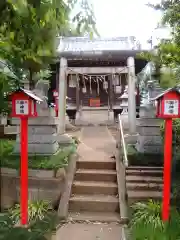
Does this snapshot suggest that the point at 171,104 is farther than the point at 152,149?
No

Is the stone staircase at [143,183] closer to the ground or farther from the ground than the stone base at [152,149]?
closer to the ground

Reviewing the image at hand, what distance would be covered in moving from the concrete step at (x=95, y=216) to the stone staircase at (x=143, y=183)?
489 millimetres

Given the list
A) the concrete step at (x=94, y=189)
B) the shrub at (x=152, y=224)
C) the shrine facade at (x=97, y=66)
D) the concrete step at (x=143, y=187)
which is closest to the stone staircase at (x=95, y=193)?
the concrete step at (x=94, y=189)

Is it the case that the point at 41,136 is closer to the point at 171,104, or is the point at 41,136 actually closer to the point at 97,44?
the point at 171,104

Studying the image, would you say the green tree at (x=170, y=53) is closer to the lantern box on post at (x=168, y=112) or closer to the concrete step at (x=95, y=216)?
the lantern box on post at (x=168, y=112)

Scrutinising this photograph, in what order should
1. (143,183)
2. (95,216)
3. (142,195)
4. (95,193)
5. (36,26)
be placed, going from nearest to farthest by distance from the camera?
1. (36,26)
2. (142,195)
3. (95,216)
4. (143,183)
5. (95,193)

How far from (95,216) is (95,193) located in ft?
2.59

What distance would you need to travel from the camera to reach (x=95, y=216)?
18.4 feet

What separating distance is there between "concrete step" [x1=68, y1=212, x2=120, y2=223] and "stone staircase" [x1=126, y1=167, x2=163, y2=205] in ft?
1.61

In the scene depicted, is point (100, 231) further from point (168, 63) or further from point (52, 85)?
point (52, 85)

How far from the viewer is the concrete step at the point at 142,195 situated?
214 inches

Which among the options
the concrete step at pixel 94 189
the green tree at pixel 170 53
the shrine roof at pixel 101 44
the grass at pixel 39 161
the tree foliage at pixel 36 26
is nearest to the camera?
the tree foliage at pixel 36 26

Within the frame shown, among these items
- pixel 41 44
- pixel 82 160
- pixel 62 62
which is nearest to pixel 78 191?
pixel 82 160

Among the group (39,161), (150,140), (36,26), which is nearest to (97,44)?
(150,140)
